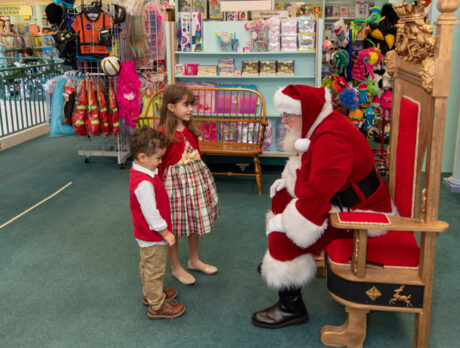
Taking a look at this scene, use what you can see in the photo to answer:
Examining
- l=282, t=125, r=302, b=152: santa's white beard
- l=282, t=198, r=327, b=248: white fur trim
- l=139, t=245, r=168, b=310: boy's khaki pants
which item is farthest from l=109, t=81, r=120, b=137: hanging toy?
l=282, t=198, r=327, b=248: white fur trim

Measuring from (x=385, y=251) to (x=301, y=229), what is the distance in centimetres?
38

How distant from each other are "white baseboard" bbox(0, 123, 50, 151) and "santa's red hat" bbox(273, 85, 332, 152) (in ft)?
16.8

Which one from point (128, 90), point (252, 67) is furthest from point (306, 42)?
point (128, 90)

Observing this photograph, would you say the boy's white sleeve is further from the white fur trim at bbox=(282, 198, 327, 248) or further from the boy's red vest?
the white fur trim at bbox=(282, 198, 327, 248)

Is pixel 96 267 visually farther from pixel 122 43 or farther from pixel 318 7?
pixel 318 7

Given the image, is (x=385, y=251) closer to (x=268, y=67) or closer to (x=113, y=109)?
(x=268, y=67)

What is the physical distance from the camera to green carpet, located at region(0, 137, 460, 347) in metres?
2.17

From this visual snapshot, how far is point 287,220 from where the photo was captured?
6.52 ft

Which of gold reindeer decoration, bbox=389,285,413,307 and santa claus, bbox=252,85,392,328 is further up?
santa claus, bbox=252,85,392,328

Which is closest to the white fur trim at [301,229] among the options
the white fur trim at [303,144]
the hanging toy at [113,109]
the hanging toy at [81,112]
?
the white fur trim at [303,144]

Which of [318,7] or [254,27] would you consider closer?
[254,27]

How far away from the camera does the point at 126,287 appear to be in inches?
104

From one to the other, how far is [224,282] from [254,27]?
297 cm

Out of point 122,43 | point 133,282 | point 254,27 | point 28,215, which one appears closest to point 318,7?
point 254,27
